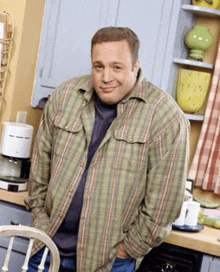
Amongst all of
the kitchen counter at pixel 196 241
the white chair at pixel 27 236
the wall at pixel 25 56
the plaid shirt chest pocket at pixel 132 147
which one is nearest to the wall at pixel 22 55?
the wall at pixel 25 56

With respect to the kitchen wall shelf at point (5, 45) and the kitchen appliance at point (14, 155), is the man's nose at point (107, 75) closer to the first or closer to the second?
the kitchen appliance at point (14, 155)

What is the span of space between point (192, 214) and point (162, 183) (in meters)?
0.50

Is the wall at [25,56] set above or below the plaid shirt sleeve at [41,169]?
above

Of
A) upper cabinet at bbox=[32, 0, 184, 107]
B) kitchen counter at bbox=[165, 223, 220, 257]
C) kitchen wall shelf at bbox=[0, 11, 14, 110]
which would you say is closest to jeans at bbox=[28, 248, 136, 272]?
kitchen counter at bbox=[165, 223, 220, 257]

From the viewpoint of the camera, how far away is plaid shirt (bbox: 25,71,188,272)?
1.88 metres

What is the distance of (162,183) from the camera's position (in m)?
1.88

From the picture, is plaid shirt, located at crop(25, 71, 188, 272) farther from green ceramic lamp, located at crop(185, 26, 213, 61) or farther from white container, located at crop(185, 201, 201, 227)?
green ceramic lamp, located at crop(185, 26, 213, 61)

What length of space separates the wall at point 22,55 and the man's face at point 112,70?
0.92m

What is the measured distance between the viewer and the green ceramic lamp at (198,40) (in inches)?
104

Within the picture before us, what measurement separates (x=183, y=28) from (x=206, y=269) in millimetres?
1260

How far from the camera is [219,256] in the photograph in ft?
6.81

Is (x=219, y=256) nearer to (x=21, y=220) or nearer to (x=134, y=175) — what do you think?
(x=134, y=175)

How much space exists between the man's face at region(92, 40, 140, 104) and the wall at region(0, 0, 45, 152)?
920 mm

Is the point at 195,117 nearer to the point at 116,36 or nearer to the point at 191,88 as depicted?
the point at 191,88
